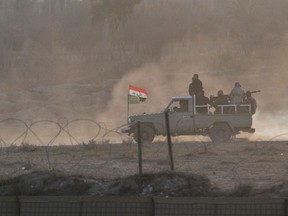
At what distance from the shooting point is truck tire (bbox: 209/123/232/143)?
25234mm

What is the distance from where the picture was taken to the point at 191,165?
579 inches

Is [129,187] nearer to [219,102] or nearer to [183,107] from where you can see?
[183,107]

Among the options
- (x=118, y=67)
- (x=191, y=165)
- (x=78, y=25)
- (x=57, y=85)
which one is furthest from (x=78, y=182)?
(x=78, y=25)

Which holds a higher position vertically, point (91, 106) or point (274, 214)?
point (91, 106)

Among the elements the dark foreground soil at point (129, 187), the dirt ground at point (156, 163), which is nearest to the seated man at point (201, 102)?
the dirt ground at point (156, 163)

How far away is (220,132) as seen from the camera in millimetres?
25312

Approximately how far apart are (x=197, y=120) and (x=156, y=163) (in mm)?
9982

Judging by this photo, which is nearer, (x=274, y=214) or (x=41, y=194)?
(x=274, y=214)

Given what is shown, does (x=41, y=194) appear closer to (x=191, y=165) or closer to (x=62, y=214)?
(x=62, y=214)

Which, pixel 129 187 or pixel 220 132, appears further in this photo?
pixel 220 132

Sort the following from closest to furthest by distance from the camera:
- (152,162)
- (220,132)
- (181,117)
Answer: (152,162)
(181,117)
(220,132)

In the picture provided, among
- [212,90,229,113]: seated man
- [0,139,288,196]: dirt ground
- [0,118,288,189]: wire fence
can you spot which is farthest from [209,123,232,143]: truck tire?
[0,139,288,196]: dirt ground

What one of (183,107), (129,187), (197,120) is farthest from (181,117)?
(129,187)

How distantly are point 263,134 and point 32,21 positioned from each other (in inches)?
1814
